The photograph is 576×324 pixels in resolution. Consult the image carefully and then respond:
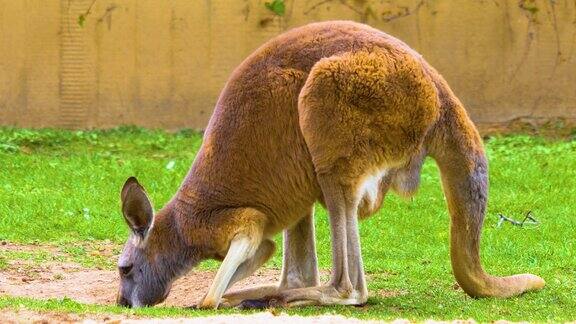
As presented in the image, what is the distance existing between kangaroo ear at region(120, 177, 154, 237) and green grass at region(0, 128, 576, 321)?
1.66ft

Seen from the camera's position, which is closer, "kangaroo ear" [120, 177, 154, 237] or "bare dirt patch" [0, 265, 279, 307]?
"kangaroo ear" [120, 177, 154, 237]

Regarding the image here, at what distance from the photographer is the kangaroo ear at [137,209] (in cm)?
695

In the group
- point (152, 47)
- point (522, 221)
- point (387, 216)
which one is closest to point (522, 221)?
point (522, 221)

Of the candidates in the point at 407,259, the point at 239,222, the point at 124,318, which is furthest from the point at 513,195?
the point at 124,318

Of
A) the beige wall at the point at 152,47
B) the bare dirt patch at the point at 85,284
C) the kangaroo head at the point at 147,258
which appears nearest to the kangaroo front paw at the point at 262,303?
the kangaroo head at the point at 147,258

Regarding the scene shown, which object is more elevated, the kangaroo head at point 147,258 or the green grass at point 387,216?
the kangaroo head at point 147,258

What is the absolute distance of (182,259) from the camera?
7023 mm

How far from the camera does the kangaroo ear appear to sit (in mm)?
6945

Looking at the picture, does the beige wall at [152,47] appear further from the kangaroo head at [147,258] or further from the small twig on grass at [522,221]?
the kangaroo head at [147,258]

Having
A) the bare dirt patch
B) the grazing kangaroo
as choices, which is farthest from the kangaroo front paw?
the bare dirt patch

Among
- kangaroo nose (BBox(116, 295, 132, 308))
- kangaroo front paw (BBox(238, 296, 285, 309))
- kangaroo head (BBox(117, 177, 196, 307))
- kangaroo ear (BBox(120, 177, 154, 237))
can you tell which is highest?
kangaroo ear (BBox(120, 177, 154, 237))

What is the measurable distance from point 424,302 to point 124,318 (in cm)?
196

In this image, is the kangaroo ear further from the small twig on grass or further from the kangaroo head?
the small twig on grass

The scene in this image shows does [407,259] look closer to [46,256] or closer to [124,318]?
[46,256]
